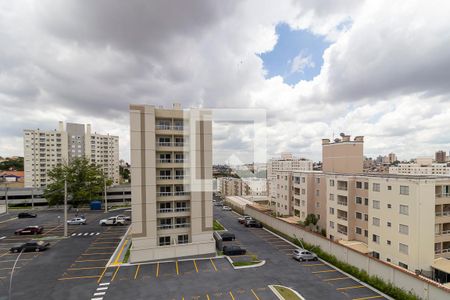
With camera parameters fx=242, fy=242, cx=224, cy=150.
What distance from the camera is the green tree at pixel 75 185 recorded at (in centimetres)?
6538

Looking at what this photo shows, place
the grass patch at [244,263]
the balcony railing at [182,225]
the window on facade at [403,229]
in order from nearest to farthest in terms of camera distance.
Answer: the window on facade at [403,229] → the grass patch at [244,263] → the balcony railing at [182,225]

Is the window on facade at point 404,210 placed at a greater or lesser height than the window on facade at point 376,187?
lesser

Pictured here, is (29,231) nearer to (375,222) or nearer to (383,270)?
(383,270)

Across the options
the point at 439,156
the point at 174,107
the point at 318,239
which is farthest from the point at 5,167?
the point at 439,156

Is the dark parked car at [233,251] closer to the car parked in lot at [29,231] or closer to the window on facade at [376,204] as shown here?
the window on facade at [376,204]

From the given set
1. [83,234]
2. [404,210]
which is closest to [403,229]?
[404,210]

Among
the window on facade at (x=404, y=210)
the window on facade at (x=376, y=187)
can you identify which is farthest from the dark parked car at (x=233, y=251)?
the window on facade at (x=404, y=210)

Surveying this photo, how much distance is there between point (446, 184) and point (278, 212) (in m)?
35.2

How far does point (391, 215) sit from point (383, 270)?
8594mm

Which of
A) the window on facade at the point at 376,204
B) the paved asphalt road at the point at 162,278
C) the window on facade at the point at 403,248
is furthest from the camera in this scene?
the window on facade at the point at 376,204

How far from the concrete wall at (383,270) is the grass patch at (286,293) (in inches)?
373

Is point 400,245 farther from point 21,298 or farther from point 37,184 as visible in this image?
point 37,184

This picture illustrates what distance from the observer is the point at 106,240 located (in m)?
40.5

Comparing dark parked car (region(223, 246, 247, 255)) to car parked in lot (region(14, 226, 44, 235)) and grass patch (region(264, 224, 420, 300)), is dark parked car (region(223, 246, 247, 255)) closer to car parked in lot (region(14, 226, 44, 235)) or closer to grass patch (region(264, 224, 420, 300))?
grass patch (region(264, 224, 420, 300))
